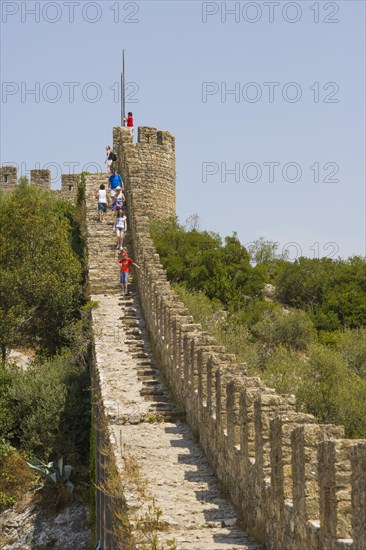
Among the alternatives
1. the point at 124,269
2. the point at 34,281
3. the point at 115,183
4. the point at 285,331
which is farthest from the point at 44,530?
the point at 285,331

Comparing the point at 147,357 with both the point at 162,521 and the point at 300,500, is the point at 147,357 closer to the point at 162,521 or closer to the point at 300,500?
the point at 162,521

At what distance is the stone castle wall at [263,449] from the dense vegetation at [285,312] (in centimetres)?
431

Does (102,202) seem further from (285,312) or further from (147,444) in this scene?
(147,444)

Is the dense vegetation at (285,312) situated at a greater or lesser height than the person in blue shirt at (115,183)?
lesser

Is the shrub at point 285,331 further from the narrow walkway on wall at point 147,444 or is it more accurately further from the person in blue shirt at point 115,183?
the narrow walkway on wall at point 147,444

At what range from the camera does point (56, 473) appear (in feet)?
73.6

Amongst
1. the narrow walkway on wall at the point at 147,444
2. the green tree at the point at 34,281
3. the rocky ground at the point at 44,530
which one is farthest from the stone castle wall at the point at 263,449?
the green tree at the point at 34,281

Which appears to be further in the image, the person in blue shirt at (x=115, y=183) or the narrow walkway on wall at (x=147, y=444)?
the person in blue shirt at (x=115, y=183)

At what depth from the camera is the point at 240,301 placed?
32.8 m

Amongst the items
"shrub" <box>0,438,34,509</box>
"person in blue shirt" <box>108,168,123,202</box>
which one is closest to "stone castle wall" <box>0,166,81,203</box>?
"person in blue shirt" <box>108,168,123,202</box>

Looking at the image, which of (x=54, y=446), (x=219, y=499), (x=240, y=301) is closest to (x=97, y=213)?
(x=240, y=301)

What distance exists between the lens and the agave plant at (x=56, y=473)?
880 inches

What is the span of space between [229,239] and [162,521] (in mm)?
22836

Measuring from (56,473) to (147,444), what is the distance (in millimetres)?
7252
